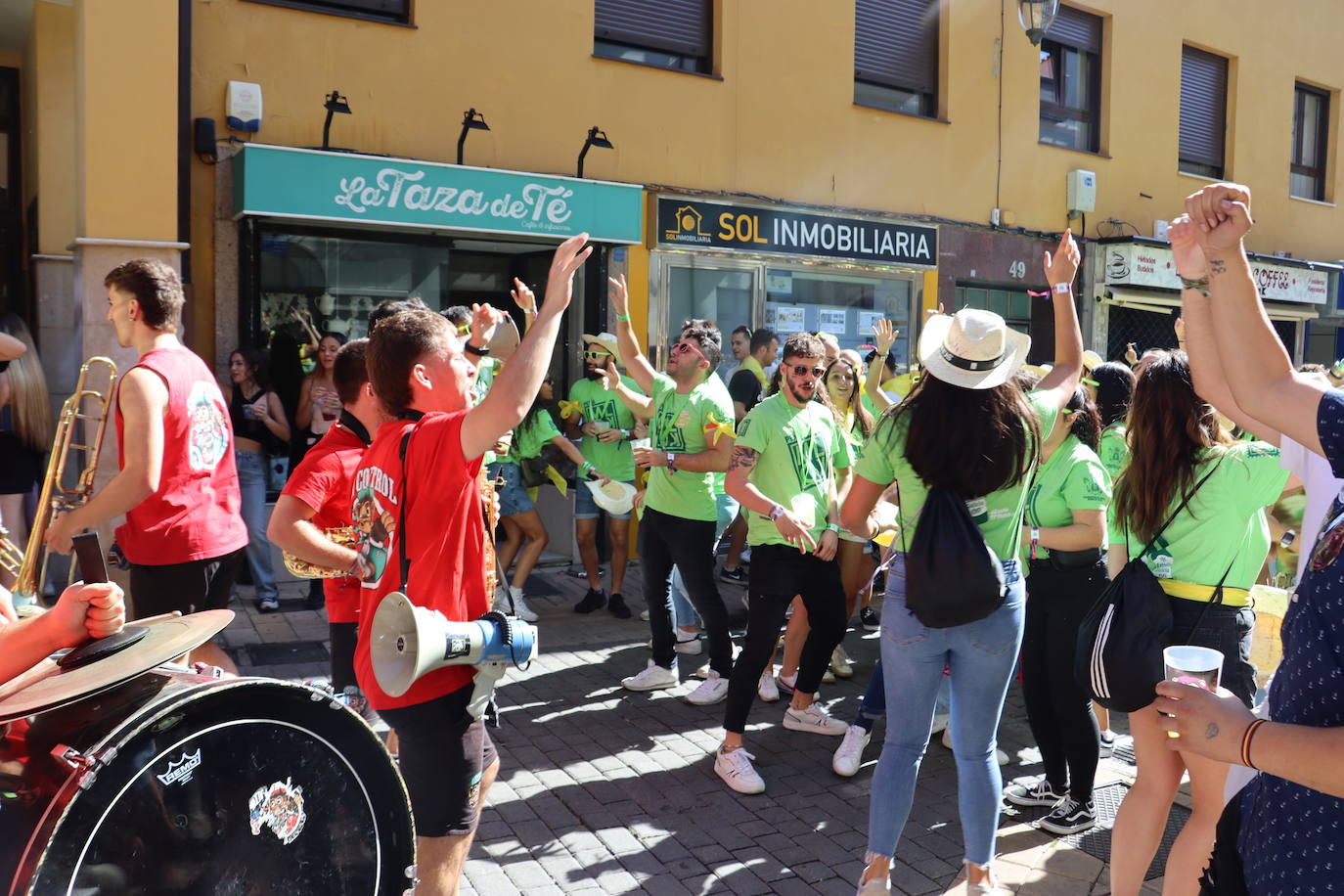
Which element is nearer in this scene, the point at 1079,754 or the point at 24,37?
the point at 1079,754

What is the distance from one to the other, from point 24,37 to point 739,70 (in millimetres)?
6083

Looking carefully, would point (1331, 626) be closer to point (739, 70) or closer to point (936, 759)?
point (936, 759)

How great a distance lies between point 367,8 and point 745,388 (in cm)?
427

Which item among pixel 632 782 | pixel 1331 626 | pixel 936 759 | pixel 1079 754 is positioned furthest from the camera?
pixel 936 759

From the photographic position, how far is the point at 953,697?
3.60 metres

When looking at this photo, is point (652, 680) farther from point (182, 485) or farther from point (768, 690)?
point (182, 485)

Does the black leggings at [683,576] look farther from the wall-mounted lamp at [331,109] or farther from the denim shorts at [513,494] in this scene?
the wall-mounted lamp at [331,109]

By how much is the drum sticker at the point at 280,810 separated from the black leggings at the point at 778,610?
106 inches

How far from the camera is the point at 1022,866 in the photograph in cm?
408

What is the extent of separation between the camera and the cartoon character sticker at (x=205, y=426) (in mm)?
→ 4375

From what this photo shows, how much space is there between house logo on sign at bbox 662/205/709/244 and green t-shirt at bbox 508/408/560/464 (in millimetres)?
2771

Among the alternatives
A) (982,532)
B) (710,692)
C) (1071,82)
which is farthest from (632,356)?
(1071,82)

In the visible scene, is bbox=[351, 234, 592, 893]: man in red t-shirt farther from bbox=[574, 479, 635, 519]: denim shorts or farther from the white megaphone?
bbox=[574, 479, 635, 519]: denim shorts

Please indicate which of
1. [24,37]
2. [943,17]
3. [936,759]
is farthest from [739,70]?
[936,759]
